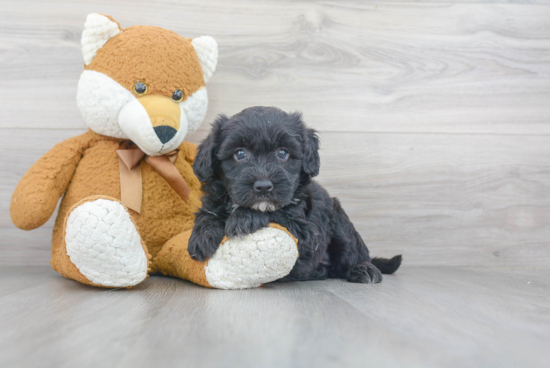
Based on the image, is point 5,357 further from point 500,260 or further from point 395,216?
point 500,260

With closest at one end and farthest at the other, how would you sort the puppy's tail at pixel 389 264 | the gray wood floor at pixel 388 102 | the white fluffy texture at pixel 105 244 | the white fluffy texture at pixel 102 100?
the white fluffy texture at pixel 105 244, the white fluffy texture at pixel 102 100, the puppy's tail at pixel 389 264, the gray wood floor at pixel 388 102

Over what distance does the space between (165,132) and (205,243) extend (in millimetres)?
407

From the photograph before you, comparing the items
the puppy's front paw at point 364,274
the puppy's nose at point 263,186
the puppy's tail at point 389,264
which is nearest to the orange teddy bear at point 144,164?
the puppy's nose at point 263,186

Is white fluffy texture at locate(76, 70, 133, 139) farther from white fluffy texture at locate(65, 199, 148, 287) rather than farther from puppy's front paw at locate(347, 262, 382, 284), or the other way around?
puppy's front paw at locate(347, 262, 382, 284)

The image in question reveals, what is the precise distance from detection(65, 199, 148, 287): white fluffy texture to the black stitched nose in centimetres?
32

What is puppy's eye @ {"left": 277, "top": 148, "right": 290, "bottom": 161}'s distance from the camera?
1333 millimetres

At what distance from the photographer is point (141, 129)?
56.3 inches

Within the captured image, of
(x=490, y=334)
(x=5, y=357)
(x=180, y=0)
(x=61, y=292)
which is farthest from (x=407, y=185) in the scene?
(x=5, y=357)

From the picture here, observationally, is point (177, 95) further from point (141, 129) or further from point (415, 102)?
point (415, 102)

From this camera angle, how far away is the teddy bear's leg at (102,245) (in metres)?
1.15

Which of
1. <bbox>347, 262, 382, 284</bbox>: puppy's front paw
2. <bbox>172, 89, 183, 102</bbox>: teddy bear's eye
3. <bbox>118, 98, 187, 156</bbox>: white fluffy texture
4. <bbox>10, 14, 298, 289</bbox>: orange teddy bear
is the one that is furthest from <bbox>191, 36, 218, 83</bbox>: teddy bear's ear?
<bbox>347, 262, 382, 284</bbox>: puppy's front paw

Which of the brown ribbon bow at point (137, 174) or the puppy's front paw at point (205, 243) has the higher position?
the brown ribbon bow at point (137, 174)

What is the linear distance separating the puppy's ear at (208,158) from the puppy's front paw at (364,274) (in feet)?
2.04

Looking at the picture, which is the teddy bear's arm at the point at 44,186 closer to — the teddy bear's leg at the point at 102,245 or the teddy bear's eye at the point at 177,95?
the teddy bear's leg at the point at 102,245
